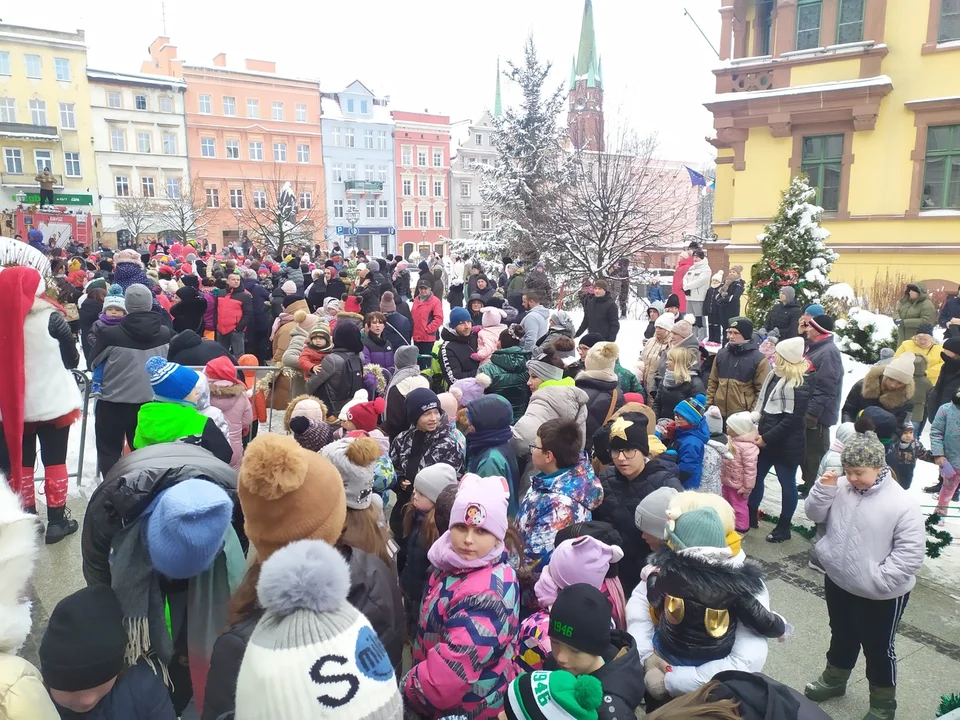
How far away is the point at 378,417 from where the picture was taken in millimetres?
4934

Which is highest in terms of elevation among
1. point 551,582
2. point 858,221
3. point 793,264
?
point 858,221

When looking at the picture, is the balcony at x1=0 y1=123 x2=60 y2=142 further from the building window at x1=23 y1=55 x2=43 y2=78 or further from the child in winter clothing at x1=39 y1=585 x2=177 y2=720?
the child in winter clothing at x1=39 y1=585 x2=177 y2=720

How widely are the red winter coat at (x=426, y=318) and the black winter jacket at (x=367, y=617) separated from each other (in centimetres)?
806

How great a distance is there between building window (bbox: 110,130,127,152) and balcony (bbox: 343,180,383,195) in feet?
58.0

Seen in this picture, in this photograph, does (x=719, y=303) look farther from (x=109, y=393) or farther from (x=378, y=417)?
(x=109, y=393)

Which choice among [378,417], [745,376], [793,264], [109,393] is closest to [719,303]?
[793,264]

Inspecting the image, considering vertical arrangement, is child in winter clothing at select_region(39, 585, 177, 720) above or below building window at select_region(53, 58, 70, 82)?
below

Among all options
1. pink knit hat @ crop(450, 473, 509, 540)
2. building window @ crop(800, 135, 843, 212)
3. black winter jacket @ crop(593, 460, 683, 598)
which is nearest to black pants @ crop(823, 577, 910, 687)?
black winter jacket @ crop(593, 460, 683, 598)

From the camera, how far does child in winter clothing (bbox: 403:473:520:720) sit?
7.94ft

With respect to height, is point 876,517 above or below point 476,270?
below

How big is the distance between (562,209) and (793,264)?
8110 millimetres

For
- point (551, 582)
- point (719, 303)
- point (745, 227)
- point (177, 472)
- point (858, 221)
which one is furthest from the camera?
point (745, 227)

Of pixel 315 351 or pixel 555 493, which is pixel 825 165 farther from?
pixel 555 493

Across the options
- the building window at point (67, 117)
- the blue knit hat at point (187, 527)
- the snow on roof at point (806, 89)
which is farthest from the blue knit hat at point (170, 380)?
the building window at point (67, 117)
